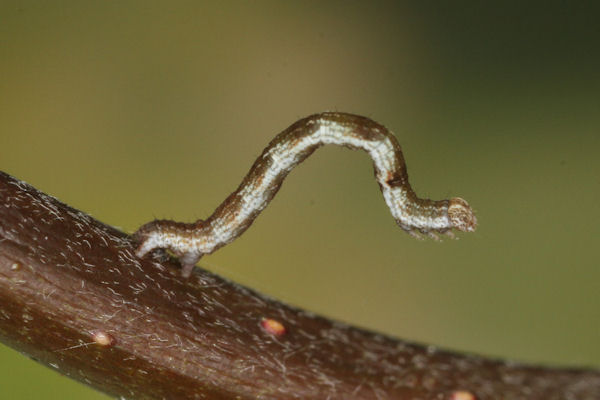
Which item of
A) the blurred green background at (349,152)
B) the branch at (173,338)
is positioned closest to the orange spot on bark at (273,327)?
the branch at (173,338)

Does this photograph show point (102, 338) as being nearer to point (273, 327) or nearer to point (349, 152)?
point (273, 327)

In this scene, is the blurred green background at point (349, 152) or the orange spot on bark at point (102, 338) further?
the blurred green background at point (349, 152)

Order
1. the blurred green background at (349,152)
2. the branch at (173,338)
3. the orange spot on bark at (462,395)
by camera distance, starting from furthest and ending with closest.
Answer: the blurred green background at (349,152), the orange spot on bark at (462,395), the branch at (173,338)

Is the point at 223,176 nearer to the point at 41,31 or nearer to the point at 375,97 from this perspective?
the point at 375,97

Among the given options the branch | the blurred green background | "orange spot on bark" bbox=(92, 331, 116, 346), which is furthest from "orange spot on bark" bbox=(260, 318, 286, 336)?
the blurred green background

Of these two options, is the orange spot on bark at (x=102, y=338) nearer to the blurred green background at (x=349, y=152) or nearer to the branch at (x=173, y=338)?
the branch at (x=173, y=338)

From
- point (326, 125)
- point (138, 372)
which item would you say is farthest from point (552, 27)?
point (138, 372)

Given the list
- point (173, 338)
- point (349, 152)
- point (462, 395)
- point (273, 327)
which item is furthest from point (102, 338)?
point (349, 152)
